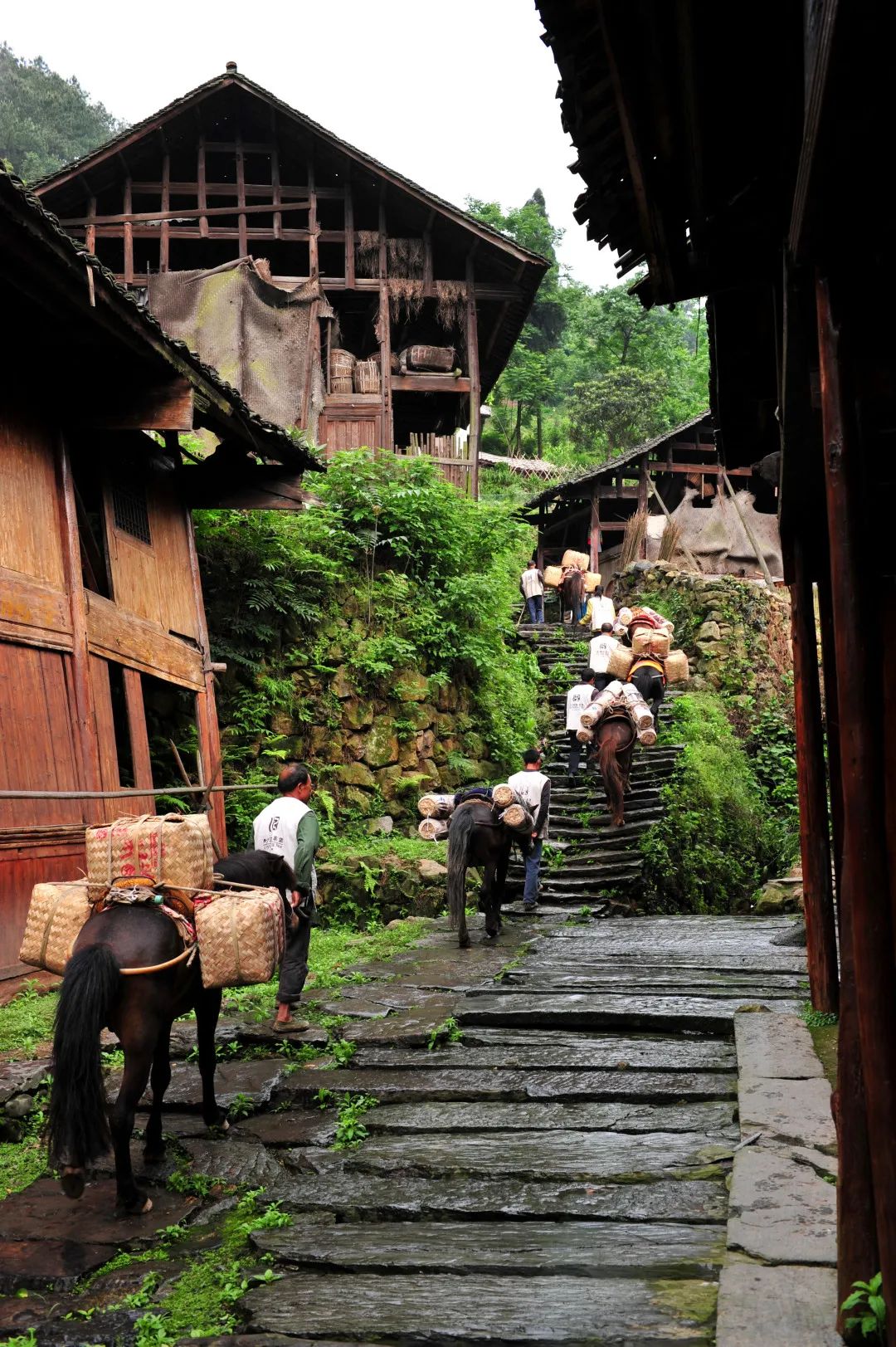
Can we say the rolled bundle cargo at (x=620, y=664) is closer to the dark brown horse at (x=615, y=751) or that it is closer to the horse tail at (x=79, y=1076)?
the dark brown horse at (x=615, y=751)

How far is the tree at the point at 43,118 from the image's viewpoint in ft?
174

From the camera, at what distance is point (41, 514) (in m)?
10.5

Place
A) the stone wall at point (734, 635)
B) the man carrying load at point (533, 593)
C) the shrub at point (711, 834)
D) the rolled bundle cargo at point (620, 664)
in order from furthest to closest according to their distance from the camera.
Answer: the man carrying load at point (533, 593) < the stone wall at point (734, 635) < the rolled bundle cargo at point (620, 664) < the shrub at point (711, 834)

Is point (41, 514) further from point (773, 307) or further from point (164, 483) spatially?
point (773, 307)

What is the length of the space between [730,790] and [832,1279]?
1589 centimetres

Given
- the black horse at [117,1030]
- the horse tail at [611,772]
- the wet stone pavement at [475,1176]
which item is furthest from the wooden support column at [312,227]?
the black horse at [117,1030]

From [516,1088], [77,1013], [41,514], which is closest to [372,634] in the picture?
[41,514]

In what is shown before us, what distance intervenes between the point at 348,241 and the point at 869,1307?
21.1 m

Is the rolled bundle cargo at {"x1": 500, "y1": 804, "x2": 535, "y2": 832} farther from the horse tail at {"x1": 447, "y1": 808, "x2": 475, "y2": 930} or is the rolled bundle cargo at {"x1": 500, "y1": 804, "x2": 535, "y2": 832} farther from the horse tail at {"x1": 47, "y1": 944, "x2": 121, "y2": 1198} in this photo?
the horse tail at {"x1": 47, "y1": 944, "x2": 121, "y2": 1198}

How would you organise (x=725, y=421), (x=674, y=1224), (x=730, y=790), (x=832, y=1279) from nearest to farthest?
1. (x=832, y=1279)
2. (x=674, y=1224)
3. (x=725, y=421)
4. (x=730, y=790)

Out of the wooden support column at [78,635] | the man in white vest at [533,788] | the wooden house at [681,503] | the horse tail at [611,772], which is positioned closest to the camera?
the wooden support column at [78,635]

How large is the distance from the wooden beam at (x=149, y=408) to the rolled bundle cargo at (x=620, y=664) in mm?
10451

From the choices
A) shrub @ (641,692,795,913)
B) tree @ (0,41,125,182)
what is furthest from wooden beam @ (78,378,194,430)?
tree @ (0,41,125,182)

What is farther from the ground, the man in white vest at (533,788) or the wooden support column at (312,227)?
the wooden support column at (312,227)
